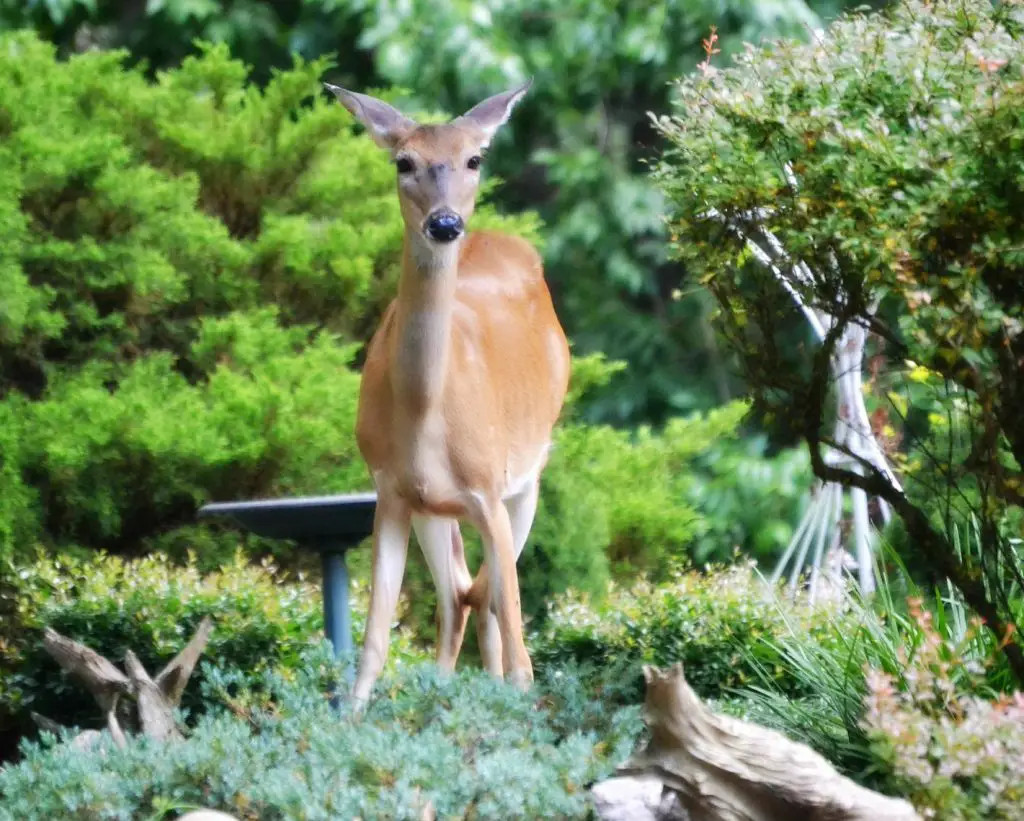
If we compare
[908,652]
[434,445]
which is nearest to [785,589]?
[908,652]

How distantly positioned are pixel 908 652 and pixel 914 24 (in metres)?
1.93

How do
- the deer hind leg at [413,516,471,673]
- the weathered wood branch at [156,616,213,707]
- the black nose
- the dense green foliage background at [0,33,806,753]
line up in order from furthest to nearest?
the dense green foliage background at [0,33,806,753] → the deer hind leg at [413,516,471,673] → the weathered wood branch at [156,616,213,707] → the black nose

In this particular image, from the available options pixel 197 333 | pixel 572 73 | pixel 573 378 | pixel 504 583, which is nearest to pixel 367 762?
pixel 504 583

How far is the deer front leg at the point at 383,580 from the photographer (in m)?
5.05

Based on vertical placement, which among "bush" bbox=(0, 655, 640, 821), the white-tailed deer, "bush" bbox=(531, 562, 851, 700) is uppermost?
the white-tailed deer

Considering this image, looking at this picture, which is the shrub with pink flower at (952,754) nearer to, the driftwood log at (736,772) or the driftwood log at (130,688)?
the driftwood log at (736,772)

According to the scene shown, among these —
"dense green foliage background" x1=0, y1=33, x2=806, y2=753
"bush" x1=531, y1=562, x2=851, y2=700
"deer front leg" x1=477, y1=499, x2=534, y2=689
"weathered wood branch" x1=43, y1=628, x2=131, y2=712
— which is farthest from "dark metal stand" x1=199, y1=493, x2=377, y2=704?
"dense green foliage background" x1=0, y1=33, x2=806, y2=753

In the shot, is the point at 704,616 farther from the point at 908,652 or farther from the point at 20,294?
the point at 20,294

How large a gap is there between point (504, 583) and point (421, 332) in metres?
0.86

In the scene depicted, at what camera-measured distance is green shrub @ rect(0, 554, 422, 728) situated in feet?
21.2

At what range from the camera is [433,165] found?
470 centimetres

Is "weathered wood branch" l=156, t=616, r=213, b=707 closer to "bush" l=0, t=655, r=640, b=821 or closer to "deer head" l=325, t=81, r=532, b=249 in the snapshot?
"bush" l=0, t=655, r=640, b=821

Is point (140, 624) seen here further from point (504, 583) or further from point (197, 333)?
point (197, 333)

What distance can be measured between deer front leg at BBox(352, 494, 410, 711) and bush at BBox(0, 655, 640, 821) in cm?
10
